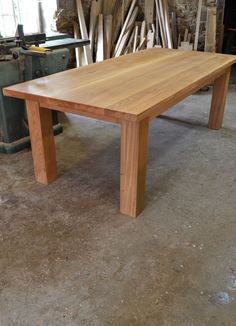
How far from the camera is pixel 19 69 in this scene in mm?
2584

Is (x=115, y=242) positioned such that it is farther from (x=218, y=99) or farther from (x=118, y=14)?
(x=118, y=14)

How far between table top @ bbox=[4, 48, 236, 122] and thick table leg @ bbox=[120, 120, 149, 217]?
0.30 ft

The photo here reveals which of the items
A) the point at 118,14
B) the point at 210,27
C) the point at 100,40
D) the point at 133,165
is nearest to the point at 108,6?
the point at 118,14

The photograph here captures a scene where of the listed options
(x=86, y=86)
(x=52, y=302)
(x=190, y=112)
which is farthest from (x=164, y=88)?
(x=190, y=112)

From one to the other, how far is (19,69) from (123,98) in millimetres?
1144

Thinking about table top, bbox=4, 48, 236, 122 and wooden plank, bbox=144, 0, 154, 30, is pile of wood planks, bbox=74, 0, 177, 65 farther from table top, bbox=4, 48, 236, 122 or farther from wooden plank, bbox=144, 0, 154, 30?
table top, bbox=4, 48, 236, 122

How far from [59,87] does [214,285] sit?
1.40m

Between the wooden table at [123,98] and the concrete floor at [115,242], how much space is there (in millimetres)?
198

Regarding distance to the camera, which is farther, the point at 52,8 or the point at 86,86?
the point at 52,8

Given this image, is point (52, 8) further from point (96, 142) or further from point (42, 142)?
point (42, 142)

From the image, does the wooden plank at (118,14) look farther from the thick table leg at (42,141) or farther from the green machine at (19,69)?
the thick table leg at (42,141)

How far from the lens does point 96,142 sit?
116 inches

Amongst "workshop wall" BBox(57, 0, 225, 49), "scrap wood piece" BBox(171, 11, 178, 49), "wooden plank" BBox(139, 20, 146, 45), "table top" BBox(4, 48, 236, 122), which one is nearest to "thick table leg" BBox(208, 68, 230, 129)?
"table top" BBox(4, 48, 236, 122)

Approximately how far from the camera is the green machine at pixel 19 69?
2.51m
